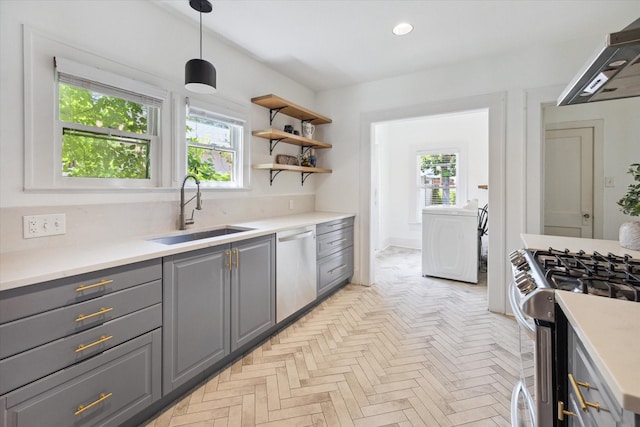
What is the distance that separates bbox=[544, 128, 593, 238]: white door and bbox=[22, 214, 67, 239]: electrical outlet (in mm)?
4770

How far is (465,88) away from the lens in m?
3.09

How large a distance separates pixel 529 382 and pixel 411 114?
9.13 feet

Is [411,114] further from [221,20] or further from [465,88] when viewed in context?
[221,20]

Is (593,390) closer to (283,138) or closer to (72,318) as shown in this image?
(72,318)

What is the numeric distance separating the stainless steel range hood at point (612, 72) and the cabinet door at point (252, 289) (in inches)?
83.5

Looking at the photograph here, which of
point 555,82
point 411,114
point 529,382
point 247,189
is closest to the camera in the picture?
point 529,382

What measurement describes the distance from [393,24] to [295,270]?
7.61 ft

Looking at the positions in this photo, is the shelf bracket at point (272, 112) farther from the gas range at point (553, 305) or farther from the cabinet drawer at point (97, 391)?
the gas range at point (553, 305)

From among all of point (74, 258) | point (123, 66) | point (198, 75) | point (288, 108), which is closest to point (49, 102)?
point (123, 66)

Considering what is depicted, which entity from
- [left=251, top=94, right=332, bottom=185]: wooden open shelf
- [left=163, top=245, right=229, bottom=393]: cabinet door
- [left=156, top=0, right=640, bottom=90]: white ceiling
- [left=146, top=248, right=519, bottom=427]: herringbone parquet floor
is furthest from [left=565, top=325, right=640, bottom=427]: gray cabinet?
[left=251, top=94, right=332, bottom=185]: wooden open shelf

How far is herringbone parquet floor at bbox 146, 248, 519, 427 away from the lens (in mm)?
1637

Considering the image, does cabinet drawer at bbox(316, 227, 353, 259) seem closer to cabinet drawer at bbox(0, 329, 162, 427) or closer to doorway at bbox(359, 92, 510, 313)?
doorway at bbox(359, 92, 510, 313)

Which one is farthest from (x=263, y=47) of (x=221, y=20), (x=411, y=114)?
(x=411, y=114)

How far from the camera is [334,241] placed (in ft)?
11.0
